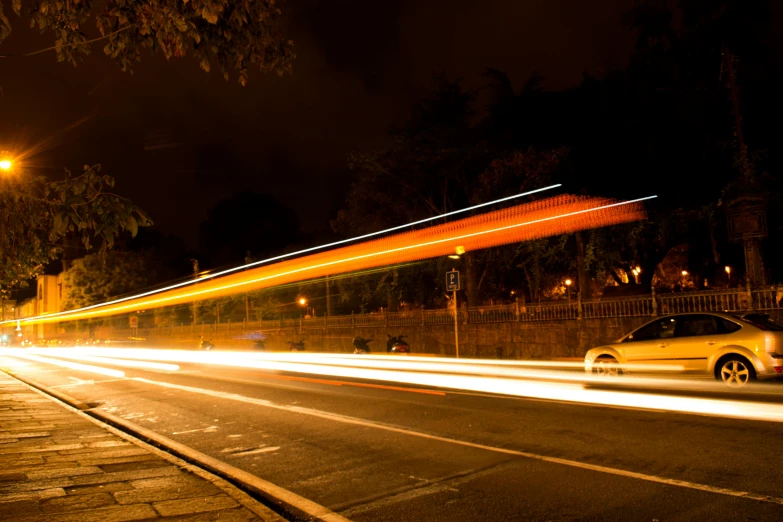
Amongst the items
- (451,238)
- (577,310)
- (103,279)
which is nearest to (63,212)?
(577,310)

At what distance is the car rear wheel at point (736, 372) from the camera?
11414mm

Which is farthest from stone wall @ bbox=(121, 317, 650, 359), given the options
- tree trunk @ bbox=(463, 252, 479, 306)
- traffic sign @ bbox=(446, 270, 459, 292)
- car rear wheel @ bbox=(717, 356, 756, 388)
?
car rear wheel @ bbox=(717, 356, 756, 388)

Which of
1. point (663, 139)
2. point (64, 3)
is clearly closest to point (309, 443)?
point (64, 3)

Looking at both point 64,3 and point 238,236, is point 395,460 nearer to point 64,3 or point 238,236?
point 64,3

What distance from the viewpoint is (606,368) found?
13.6 meters

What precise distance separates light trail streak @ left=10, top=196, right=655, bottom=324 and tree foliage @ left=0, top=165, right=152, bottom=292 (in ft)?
64.1

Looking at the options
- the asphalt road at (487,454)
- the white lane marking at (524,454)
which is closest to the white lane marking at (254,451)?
the asphalt road at (487,454)

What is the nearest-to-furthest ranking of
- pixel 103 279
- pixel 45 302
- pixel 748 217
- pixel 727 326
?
pixel 727 326
pixel 748 217
pixel 103 279
pixel 45 302

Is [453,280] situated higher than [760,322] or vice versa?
[453,280]

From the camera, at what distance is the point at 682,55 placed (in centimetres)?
2242

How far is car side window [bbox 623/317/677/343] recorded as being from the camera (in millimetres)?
12891

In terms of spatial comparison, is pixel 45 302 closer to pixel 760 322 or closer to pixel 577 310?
pixel 577 310

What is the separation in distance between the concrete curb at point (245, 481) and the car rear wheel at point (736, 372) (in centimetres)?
868

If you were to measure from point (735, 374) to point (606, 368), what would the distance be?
263cm
